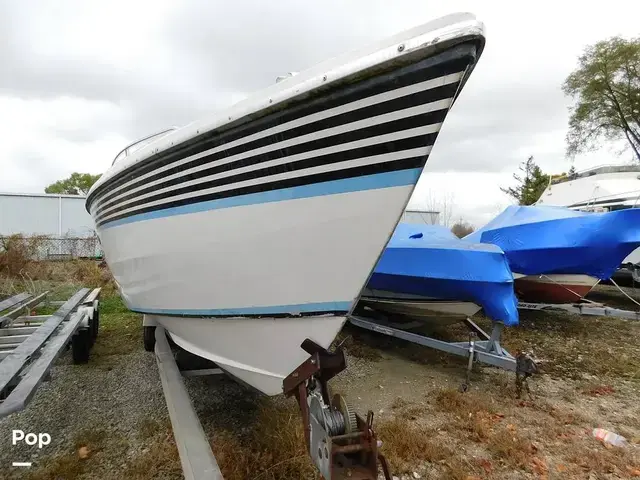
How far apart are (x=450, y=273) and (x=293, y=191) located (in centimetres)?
296

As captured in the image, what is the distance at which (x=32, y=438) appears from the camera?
9.80 ft

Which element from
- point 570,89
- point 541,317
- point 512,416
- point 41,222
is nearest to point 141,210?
point 512,416

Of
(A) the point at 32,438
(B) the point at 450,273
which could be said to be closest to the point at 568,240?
(B) the point at 450,273

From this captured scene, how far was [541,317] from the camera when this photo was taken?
7.07 meters

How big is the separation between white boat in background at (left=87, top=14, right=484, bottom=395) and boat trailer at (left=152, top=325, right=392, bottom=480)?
0.11 meters

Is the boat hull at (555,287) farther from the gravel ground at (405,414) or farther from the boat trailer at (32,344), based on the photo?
the boat trailer at (32,344)

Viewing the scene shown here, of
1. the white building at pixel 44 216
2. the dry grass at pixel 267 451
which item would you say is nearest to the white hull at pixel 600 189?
the dry grass at pixel 267 451

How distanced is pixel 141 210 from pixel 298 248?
58.4 inches

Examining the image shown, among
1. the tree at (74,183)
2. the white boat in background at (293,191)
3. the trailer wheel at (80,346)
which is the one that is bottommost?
the trailer wheel at (80,346)

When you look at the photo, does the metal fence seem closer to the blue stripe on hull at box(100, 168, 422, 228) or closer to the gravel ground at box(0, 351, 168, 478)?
the gravel ground at box(0, 351, 168, 478)

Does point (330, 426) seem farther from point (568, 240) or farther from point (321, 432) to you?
point (568, 240)

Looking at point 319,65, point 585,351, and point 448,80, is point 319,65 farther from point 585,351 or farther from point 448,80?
point 585,351

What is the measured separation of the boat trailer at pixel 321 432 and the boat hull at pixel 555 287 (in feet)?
15.6

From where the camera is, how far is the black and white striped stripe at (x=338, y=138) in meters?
1.62
